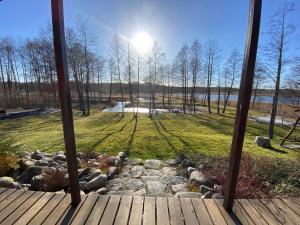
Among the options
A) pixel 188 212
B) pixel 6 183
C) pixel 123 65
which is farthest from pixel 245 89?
pixel 123 65

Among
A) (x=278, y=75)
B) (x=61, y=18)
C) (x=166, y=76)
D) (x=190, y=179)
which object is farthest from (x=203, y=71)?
(x=61, y=18)

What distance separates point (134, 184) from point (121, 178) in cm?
39

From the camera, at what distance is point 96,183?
11.5 feet

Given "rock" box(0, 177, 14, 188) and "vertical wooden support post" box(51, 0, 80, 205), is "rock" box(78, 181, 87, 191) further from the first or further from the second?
"rock" box(0, 177, 14, 188)

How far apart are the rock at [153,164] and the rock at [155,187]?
91cm

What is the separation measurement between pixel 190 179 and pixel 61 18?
126 inches

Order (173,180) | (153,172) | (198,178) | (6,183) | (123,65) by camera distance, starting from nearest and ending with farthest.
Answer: (6,183), (198,178), (173,180), (153,172), (123,65)

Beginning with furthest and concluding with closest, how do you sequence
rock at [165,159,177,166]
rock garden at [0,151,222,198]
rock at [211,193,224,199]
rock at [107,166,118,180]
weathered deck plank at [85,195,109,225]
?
1. rock at [165,159,177,166]
2. rock at [107,166,118,180]
3. rock garden at [0,151,222,198]
4. rock at [211,193,224,199]
5. weathered deck plank at [85,195,109,225]

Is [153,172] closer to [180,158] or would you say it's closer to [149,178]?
[149,178]

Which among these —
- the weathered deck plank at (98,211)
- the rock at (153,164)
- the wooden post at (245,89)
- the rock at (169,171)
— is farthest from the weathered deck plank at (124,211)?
the rock at (153,164)

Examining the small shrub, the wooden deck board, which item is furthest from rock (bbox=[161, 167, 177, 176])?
the small shrub

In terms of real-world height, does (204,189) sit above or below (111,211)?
below

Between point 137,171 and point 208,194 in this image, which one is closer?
point 208,194

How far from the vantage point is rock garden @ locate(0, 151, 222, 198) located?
334 cm
